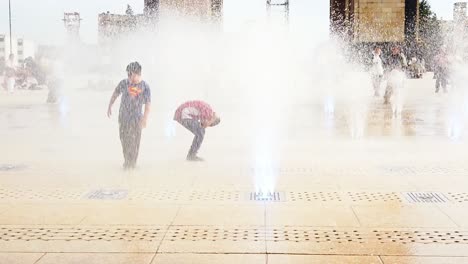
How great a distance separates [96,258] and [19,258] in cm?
55

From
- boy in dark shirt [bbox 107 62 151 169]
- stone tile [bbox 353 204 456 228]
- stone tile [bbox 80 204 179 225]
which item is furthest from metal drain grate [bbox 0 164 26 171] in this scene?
stone tile [bbox 353 204 456 228]

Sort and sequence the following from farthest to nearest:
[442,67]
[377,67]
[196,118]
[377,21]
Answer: [377,21]
[442,67]
[377,67]
[196,118]

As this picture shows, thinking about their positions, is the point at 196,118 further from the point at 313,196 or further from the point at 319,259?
→ the point at 319,259

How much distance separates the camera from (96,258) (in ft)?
17.5

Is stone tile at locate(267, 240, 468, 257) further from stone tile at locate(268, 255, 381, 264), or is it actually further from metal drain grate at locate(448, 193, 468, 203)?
metal drain grate at locate(448, 193, 468, 203)

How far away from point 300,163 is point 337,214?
3.18 meters

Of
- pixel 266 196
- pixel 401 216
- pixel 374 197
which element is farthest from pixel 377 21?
pixel 401 216

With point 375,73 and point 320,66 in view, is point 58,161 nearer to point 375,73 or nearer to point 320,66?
point 375,73

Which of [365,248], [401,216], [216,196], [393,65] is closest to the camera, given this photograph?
[365,248]

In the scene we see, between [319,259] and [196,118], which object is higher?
[196,118]

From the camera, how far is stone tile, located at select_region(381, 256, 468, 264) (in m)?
5.21

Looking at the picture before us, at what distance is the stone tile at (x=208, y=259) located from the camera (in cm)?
523

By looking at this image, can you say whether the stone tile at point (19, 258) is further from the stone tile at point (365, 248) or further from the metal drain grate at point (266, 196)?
the metal drain grate at point (266, 196)

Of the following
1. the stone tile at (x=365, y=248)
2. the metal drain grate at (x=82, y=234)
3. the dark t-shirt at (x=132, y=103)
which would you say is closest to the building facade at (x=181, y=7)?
the dark t-shirt at (x=132, y=103)
